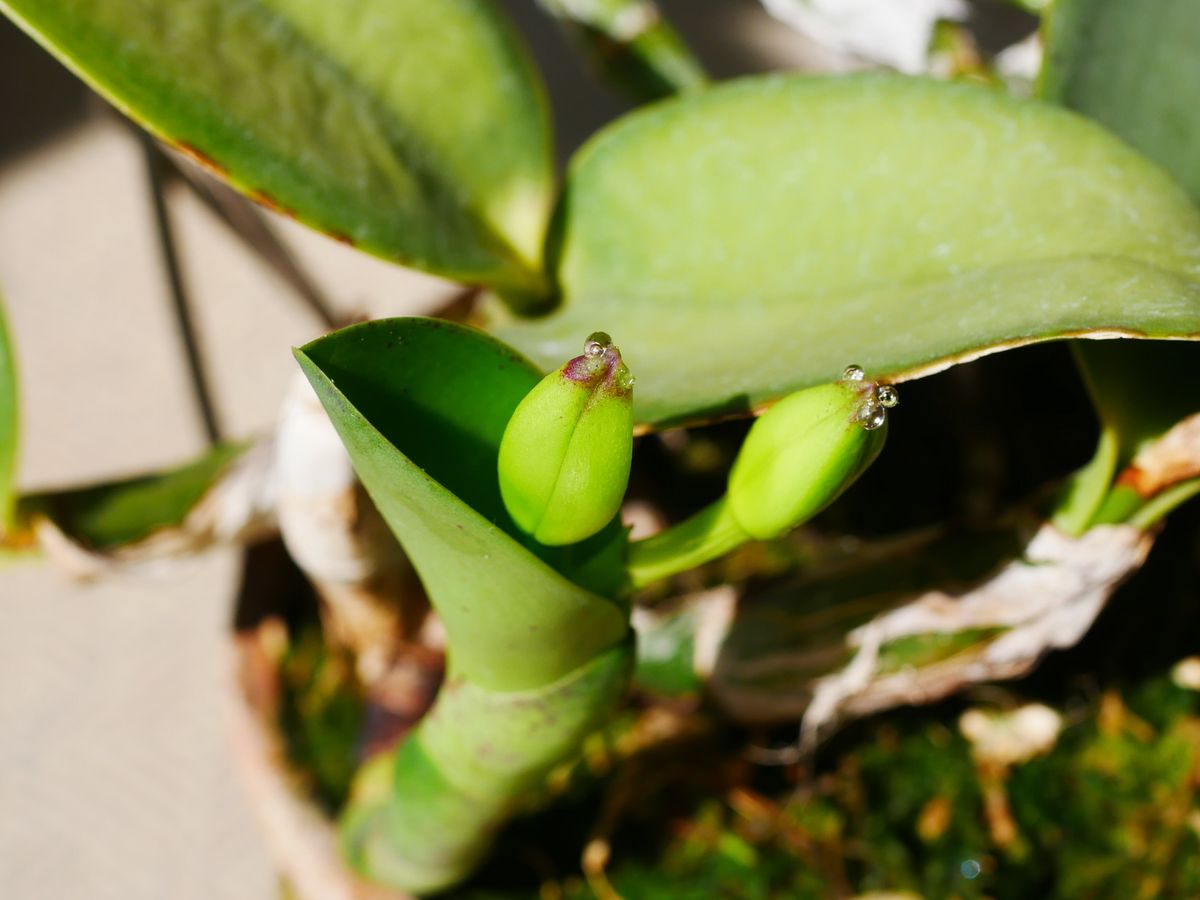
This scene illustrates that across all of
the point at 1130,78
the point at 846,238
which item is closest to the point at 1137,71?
the point at 1130,78

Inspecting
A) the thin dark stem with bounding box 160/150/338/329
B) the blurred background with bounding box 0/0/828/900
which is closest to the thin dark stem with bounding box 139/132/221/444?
the blurred background with bounding box 0/0/828/900

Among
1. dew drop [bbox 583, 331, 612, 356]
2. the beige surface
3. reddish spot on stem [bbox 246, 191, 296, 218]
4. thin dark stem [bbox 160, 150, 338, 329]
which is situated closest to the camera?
dew drop [bbox 583, 331, 612, 356]

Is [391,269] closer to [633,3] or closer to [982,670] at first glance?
[633,3]

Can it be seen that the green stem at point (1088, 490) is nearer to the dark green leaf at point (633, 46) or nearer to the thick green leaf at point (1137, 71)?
the thick green leaf at point (1137, 71)

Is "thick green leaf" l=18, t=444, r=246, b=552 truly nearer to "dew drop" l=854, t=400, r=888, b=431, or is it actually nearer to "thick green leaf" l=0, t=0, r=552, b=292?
"thick green leaf" l=0, t=0, r=552, b=292

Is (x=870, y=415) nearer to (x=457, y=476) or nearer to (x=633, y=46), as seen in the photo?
(x=457, y=476)

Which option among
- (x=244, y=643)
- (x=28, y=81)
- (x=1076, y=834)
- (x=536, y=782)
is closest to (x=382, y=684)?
(x=244, y=643)
